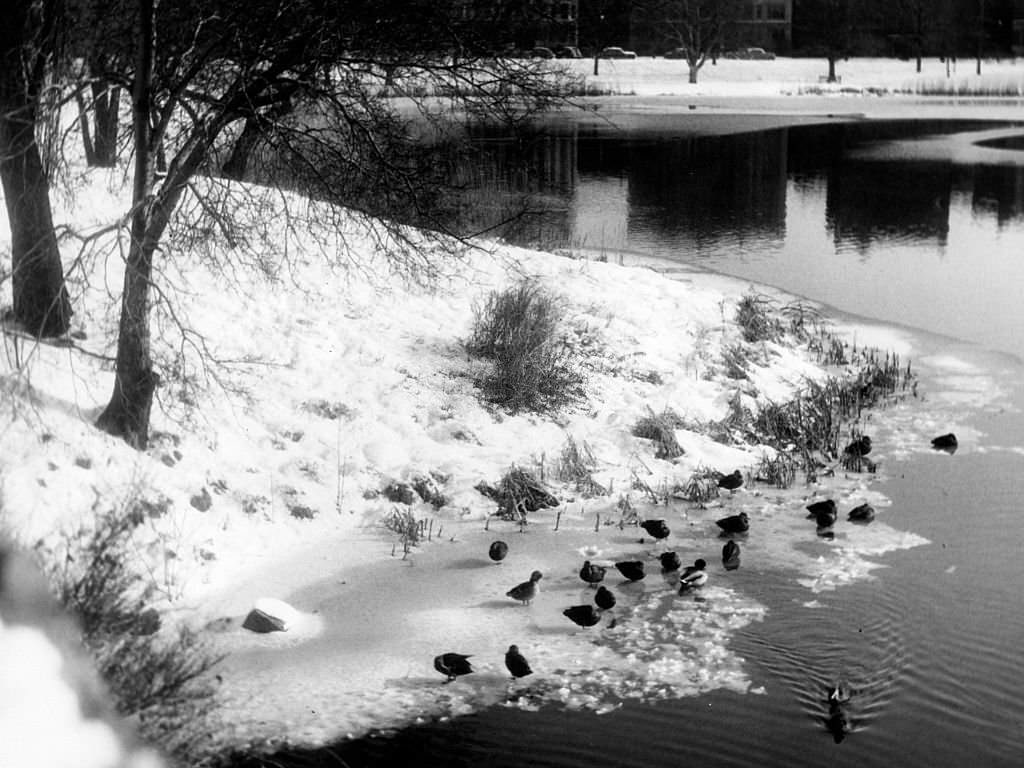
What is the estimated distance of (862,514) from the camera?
10.1 metres

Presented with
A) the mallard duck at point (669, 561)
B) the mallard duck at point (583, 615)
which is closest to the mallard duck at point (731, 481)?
the mallard duck at point (669, 561)

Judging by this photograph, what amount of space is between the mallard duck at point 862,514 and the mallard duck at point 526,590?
114 inches

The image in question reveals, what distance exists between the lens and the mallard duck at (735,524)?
980cm

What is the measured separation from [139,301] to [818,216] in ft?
62.4

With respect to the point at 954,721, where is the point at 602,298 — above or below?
above

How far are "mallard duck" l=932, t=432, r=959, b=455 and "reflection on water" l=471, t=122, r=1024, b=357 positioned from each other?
4.39 m

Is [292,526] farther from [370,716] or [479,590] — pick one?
[370,716]

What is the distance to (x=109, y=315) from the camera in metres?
10.9

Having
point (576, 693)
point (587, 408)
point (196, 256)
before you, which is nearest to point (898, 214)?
point (587, 408)

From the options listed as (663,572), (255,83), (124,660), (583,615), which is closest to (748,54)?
(255,83)

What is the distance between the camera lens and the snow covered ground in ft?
Result: 25.2

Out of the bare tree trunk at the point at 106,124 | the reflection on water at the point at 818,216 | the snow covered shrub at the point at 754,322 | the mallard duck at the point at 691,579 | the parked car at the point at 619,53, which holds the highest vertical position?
the parked car at the point at 619,53

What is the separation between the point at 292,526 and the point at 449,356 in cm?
356

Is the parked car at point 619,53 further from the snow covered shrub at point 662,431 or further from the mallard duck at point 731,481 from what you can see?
the mallard duck at point 731,481
